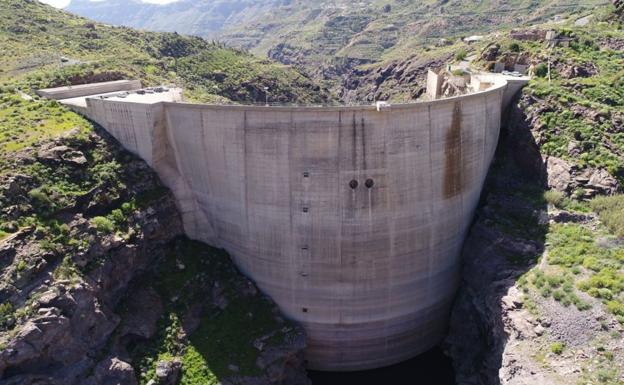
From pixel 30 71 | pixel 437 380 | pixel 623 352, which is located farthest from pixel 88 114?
pixel 623 352

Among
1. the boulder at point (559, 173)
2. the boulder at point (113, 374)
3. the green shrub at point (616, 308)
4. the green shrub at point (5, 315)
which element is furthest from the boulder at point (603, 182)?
the green shrub at point (5, 315)

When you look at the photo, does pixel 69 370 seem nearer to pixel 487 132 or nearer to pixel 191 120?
pixel 191 120

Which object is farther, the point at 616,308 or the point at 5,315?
the point at 5,315

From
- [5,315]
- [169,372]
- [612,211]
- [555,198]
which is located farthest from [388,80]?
[5,315]

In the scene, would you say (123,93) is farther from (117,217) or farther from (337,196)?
(337,196)

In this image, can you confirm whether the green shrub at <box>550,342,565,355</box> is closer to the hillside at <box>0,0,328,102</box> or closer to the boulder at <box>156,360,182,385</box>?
the boulder at <box>156,360,182,385</box>
